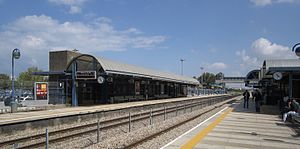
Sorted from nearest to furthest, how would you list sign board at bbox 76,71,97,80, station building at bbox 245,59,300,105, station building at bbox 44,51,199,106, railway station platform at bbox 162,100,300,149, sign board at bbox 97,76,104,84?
1. railway station platform at bbox 162,100,300,149
2. station building at bbox 245,59,300,105
3. sign board at bbox 76,71,97,80
4. sign board at bbox 97,76,104,84
5. station building at bbox 44,51,199,106

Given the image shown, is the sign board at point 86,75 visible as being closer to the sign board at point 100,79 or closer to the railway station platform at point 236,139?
the sign board at point 100,79

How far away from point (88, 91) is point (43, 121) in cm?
1772

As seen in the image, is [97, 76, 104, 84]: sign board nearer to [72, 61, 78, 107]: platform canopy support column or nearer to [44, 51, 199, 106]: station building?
[44, 51, 199, 106]: station building

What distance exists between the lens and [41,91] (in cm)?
2595

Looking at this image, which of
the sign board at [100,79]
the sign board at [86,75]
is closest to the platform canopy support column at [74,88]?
the sign board at [86,75]

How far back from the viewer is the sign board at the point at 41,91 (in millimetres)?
25672

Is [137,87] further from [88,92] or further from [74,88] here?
[74,88]

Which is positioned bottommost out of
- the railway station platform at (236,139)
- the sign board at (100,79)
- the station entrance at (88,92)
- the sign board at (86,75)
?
the railway station platform at (236,139)

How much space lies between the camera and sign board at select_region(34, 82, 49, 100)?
2567 centimetres

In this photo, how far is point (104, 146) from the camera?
10328 millimetres

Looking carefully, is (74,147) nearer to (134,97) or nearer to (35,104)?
(35,104)

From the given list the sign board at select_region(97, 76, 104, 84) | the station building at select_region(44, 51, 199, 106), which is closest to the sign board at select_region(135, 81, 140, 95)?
the station building at select_region(44, 51, 199, 106)

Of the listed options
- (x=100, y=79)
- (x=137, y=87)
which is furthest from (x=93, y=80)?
(x=137, y=87)

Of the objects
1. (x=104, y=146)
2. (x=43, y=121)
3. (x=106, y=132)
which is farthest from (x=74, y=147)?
(x=43, y=121)
